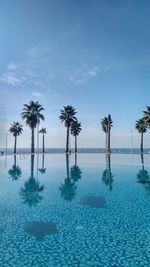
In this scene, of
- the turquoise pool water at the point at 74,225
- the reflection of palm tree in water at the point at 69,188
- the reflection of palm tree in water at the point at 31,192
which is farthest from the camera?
the reflection of palm tree in water at the point at 69,188

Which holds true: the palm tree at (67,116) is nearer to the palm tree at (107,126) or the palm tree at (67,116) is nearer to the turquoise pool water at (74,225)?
the palm tree at (107,126)

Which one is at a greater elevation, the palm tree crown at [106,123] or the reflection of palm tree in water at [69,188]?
the palm tree crown at [106,123]

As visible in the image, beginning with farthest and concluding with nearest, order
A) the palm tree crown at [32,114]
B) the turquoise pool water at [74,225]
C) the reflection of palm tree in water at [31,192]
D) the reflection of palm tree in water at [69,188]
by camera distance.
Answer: the palm tree crown at [32,114] < the reflection of palm tree in water at [69,188] < the reflection of palm tree in water at [31,192] < the turquoise pool water at [74,225]

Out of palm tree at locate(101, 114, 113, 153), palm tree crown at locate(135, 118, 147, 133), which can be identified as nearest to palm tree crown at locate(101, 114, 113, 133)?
palm tree at locate(101, 114, 113, 153)

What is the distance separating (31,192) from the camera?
54.5 feet

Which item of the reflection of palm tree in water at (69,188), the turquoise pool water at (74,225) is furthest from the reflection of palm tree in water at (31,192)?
the reflection of palm tree in water at (69,188)

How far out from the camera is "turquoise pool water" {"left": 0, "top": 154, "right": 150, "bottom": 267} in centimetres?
721

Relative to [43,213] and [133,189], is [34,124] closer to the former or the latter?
[133,189]

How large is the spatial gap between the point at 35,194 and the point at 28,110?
36555mm

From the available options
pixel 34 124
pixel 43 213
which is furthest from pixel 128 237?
pixel 34 124

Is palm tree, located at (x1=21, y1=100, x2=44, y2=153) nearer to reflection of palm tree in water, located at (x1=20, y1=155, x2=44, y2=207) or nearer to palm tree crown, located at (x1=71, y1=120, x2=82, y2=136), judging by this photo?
palm tree crown, located at (x1=71, y1=120, x2=82, y2=136)

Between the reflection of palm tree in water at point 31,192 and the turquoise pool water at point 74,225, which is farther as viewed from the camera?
the reflection of palm tree in water at point 31,192

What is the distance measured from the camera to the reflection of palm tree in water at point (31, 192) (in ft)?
46.7

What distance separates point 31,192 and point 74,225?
23.2ft
